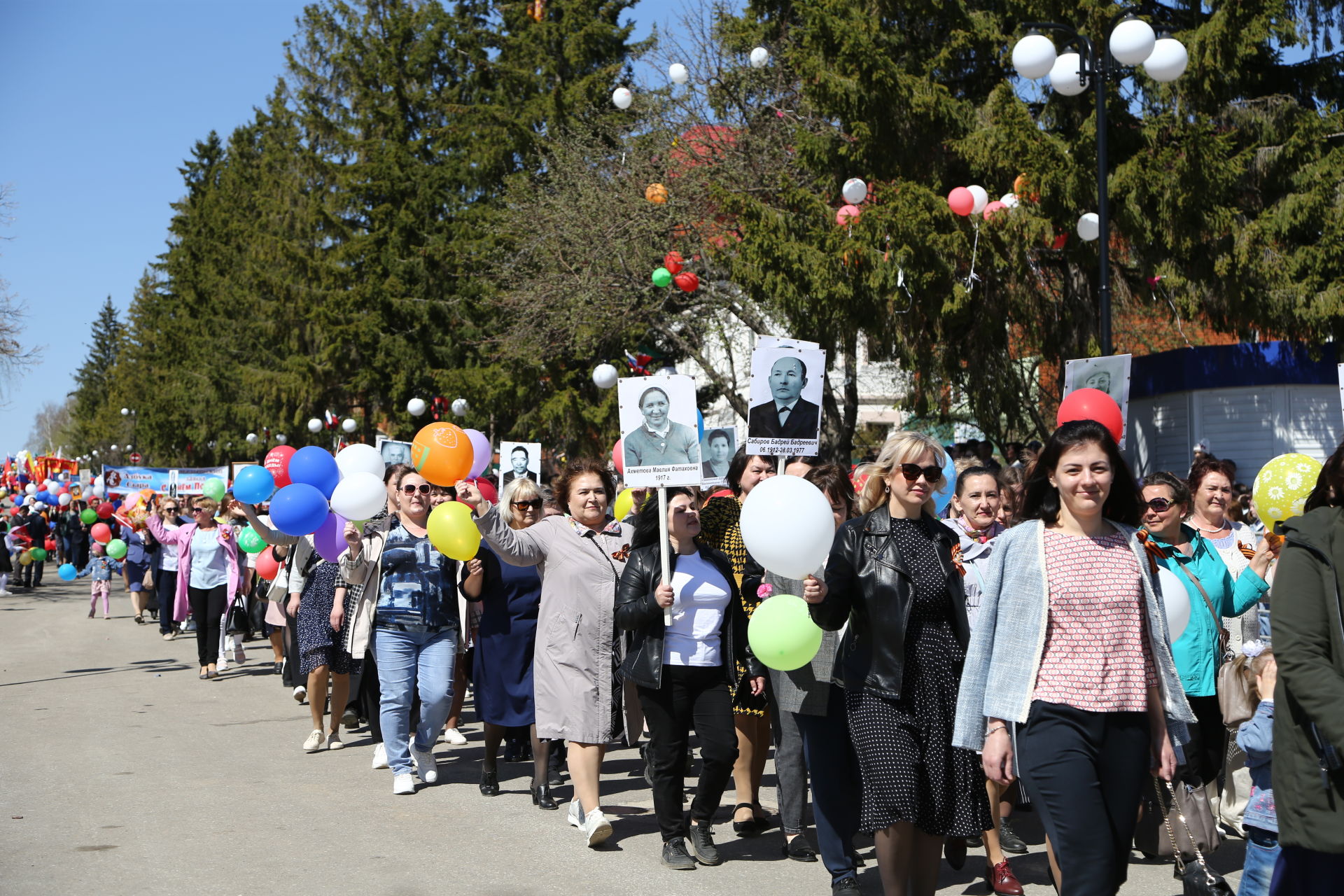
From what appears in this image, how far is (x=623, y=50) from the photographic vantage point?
3438 centimetres

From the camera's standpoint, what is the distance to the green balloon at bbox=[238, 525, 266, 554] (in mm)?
14273

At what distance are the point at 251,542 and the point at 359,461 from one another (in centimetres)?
554

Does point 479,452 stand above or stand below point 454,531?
above

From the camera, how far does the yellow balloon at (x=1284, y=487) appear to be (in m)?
6.71

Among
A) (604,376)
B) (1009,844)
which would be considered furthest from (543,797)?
(604,376)

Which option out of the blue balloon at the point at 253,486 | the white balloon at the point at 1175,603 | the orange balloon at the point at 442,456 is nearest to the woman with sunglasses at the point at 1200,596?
the white balloon at the point at 1175,603

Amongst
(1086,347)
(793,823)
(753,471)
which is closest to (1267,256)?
(1086,347)

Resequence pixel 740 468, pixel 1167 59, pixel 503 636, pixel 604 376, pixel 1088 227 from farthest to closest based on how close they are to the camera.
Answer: pixel 604 376, pixel 1088 227, pixel 1167 59, pixel 503 636, pixel 740 468

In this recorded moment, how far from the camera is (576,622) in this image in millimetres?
7449

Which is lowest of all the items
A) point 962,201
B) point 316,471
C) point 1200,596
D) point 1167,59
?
point 1200,596

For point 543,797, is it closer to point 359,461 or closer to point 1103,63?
point 359,461

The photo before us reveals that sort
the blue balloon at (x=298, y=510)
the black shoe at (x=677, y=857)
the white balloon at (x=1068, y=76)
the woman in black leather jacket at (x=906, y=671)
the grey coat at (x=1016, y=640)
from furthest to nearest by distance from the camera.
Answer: the white balloon at (x=1068, y=76), the blue balloon at (x=298, y=510), the black shoe at (x=677, y=857), the woman in black leather jacket at (x=906, y=671), the grey coat at (x=1016, y=640)

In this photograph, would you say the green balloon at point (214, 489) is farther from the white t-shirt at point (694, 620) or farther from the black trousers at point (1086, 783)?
the black trousers at point (1086, 783)

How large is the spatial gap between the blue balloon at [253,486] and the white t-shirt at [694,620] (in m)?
4.71
